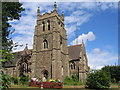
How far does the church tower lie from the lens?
1212 inches

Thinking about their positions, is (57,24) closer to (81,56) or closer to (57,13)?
(57,13)

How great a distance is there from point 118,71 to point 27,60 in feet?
102

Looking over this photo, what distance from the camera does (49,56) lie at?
31.9 m

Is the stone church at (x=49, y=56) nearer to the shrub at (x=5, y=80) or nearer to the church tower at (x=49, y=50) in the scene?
the church tower at (x=49, y=50)

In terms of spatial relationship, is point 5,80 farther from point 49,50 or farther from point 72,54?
point 72,54

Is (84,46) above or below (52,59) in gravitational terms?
above

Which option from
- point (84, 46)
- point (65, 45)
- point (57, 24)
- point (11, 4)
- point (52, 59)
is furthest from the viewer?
point (84, 46)

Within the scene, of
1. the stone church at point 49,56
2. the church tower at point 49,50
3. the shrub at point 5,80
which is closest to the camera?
the shrub at point 5,80

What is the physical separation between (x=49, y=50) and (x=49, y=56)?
56.3 inches

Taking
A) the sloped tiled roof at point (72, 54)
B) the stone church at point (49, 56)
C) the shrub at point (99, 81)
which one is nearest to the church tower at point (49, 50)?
the stone church at point (49, 56)

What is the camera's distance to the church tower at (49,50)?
3078 centimetres

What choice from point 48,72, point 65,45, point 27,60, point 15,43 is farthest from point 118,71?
point 15,43

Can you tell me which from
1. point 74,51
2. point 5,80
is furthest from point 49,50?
point 5,80

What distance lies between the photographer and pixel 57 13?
35531 mm
